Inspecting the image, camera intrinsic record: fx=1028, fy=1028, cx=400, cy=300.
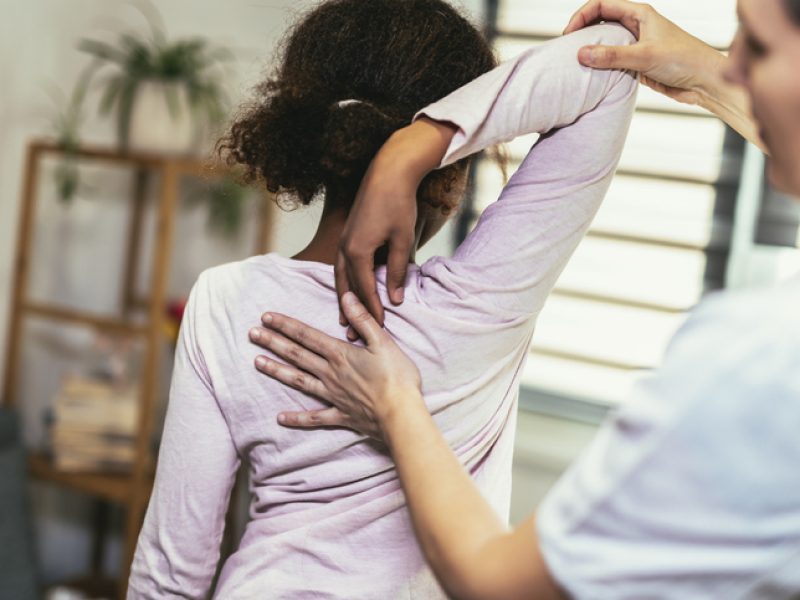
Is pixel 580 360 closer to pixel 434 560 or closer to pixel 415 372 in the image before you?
pixel 415 372

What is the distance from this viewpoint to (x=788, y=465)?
1.95ft

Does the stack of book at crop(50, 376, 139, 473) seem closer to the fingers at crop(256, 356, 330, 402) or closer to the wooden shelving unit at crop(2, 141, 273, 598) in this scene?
the wooden shelving unit at crop(2, 141, 273, 598)

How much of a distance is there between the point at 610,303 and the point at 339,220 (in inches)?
74.0

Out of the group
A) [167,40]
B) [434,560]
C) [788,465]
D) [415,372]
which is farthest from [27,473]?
[788,465]

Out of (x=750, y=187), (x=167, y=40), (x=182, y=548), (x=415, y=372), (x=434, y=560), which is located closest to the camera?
(x=434, y=560)

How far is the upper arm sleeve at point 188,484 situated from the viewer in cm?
104

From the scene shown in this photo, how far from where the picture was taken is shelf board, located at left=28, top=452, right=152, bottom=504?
281 cm

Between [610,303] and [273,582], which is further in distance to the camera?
[610,303]

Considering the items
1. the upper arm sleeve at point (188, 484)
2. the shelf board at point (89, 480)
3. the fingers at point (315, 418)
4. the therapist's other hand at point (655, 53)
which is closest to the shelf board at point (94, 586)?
the shelf board at point (89, 480)

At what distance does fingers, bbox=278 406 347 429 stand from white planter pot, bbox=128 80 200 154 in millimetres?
2006

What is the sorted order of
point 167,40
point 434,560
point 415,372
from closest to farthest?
point 434,560
point 415,372
point 167,40

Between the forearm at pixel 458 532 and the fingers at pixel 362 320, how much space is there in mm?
119

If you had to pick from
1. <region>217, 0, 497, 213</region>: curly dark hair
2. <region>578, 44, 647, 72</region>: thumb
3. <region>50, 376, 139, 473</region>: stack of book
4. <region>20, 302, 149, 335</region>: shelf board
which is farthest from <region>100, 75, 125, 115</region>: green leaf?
<region>578, 44, 647, 72</region>: thumb

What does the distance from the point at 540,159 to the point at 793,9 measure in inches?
14.7
